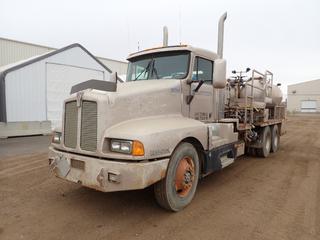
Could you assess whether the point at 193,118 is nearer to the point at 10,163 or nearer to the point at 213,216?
the point at 213,216

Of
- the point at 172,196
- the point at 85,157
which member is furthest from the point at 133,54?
the point at 172,196

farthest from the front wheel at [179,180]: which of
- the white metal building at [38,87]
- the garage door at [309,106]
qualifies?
the garage door at [309,106]

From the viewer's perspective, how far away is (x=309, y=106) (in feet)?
172

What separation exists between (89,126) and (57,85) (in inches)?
489

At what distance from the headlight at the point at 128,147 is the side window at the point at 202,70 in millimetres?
2104

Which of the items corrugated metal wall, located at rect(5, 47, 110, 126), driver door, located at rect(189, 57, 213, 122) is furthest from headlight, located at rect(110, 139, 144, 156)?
corrugated metal wall, located at rect(5, 47, 110, 126)

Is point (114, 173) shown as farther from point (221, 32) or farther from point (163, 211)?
point (221, 32)

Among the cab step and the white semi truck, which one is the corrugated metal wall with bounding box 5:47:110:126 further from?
the cab step

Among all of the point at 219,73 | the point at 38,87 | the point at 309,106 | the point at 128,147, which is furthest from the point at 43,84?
the point at 309,106

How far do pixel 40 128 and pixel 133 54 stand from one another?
33.8ft

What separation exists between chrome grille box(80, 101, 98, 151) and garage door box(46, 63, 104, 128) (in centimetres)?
1186

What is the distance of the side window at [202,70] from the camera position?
4.93m

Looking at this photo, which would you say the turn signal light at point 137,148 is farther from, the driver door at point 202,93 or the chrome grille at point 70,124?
the driver door at point 202,93

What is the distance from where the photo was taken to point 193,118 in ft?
16.5
